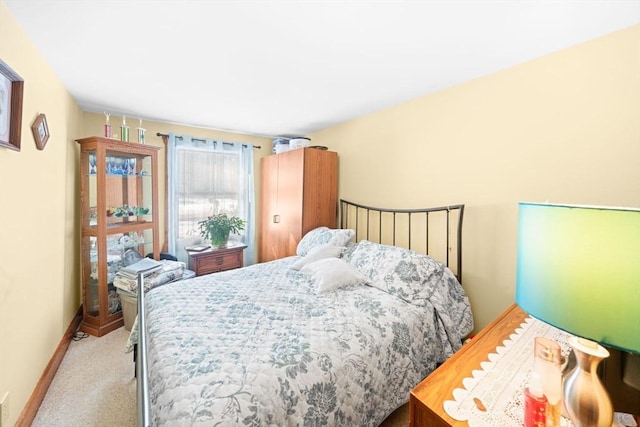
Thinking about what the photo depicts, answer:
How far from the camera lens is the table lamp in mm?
552

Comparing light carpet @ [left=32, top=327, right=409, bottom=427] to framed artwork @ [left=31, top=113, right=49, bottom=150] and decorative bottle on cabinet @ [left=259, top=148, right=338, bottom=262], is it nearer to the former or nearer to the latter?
framed artwork @ [left=31, top=113, right=49, bottom=150]

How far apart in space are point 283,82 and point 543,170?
204 cm

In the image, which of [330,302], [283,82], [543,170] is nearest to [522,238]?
[330,302]

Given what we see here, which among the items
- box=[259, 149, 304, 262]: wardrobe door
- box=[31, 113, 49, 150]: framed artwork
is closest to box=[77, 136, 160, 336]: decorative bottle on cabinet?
box=[31, 113, 49, 150]: framed artwork

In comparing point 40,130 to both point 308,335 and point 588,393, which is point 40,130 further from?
point 588,393

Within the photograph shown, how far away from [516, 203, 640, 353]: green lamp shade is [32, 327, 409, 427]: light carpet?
4.60ft

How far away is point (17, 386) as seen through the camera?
56.9 inches

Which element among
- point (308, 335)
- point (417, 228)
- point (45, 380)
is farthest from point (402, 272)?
point (45, 380)

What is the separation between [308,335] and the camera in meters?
1.32

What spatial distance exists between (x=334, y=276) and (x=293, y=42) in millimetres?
1627

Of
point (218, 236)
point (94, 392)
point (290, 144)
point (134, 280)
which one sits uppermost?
point (290, 144)

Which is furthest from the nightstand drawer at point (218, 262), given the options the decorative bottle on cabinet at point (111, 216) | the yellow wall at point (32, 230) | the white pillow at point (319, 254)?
the white pillow at point (319, 254)

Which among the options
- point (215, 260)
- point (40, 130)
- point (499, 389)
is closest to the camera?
point (499, 389)

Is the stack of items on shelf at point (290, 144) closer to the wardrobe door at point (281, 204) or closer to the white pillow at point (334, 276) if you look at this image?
the wardrobe door at point (281, 204)
